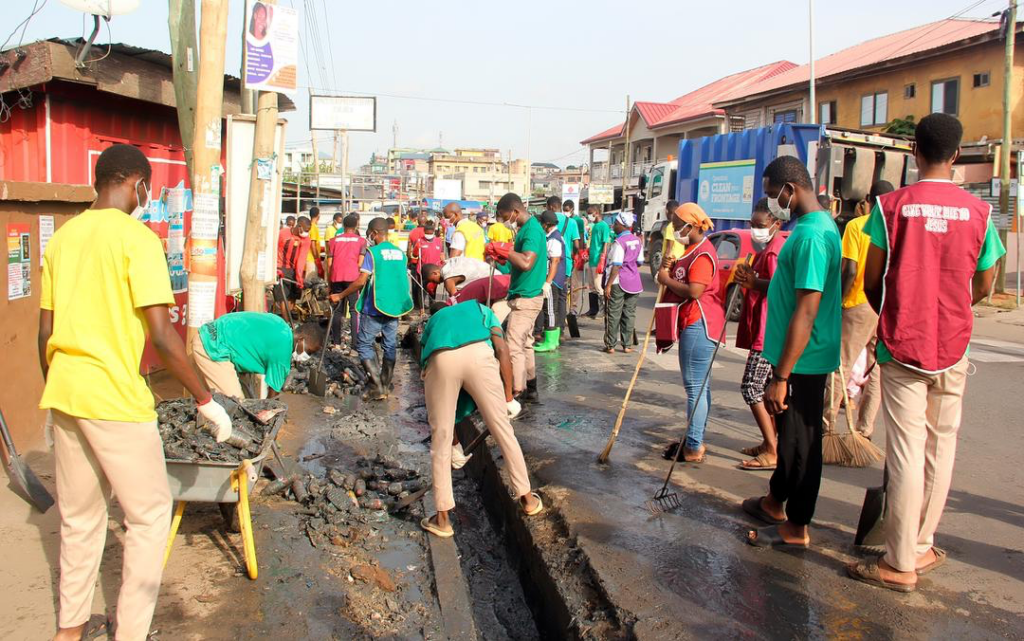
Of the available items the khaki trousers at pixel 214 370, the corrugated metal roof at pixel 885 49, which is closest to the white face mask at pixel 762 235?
the khaki trousers at pixel 214 370

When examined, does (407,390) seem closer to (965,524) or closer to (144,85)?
(144,85)

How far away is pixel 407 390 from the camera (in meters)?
10.0

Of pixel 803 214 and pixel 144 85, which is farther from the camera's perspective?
pixel 144 85

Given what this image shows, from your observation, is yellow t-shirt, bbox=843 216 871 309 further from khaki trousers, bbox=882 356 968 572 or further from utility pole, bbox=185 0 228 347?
utility pole, bbox=185 0 228 347

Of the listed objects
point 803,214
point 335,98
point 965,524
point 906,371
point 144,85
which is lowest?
point 965,524

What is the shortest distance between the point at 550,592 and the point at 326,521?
178cm

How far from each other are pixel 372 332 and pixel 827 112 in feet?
89.3

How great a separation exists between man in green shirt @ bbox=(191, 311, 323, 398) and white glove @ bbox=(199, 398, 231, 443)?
4.98 ft

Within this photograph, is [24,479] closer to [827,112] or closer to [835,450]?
[835,450]

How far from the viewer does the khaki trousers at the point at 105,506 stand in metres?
3.12

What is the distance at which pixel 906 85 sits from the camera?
26953 mm

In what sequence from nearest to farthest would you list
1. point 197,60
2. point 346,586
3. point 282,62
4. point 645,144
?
1. point 346,586
2. point 197,60
3. point 282,62
4. point 645,144

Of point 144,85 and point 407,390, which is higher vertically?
point 144,85

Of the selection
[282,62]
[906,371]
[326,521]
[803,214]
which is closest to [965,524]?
[906,371]
